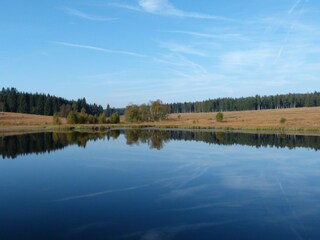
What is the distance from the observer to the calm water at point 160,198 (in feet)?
44.7

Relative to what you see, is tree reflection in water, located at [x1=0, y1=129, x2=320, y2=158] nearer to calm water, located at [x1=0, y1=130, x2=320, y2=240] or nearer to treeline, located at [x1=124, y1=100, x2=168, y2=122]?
calm water, located at [x1=0, y1=130, x2=320, y2=240]

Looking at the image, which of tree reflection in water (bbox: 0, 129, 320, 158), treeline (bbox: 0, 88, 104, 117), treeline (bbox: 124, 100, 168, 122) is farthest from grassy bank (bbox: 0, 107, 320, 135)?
treeline (bbox: 0, 88, 104, 117)

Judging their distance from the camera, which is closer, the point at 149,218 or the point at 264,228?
the point at 264,228

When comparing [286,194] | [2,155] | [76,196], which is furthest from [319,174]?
[2,155]

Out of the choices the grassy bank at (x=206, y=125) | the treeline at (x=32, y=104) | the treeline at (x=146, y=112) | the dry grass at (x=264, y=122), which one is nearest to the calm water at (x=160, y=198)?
the grassy bank at (x=206, y=125)

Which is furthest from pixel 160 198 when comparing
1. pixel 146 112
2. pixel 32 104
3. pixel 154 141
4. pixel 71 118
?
pixel 32 104

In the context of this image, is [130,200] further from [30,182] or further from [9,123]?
[9,123]

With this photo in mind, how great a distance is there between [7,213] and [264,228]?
10838 millimetres

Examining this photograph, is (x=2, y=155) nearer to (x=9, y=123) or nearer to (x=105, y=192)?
(x=105, y=192)

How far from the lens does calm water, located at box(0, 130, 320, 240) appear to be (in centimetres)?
1362

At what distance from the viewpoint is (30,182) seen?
2258cm

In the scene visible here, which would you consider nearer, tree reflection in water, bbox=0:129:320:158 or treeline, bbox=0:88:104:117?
tree reflection in water, bbox=0:129:320:158

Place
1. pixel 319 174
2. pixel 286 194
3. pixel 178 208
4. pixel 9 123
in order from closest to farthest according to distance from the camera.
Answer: pixel 178 208 < pixel 286 194 < pixel 319 174 < pixel 9 123

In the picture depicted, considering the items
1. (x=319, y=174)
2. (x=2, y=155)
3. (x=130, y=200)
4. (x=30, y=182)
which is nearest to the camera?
(x=130, y=200)
